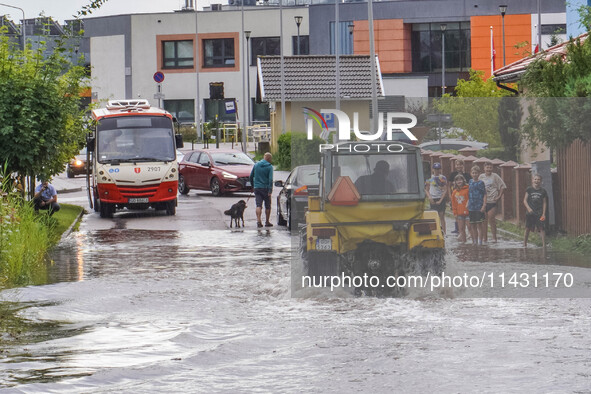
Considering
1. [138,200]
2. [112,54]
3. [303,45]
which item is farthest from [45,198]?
[112,54]

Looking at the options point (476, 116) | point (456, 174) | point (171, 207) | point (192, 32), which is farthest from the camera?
point (192, 32)

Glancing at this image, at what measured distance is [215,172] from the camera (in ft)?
121

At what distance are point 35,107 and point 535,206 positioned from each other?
11.7 m

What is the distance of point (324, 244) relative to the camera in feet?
44.7

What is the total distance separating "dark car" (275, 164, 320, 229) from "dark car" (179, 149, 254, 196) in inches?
389

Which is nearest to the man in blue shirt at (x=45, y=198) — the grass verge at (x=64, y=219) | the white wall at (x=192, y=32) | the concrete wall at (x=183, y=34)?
the grass verge at (x=64, y=219)

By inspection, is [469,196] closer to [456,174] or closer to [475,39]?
[456,174]

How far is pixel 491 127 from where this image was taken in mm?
15625

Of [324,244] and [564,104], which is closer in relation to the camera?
[324,244]

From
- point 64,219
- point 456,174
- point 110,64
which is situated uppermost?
point 110,64

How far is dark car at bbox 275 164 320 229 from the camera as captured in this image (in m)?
22.4

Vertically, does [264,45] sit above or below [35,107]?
above

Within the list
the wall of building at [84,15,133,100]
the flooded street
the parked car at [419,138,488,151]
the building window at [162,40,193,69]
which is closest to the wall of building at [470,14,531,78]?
the building window at [162,40,193,69]

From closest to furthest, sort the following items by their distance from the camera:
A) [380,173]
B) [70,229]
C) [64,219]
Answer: [380,173] → [70,229] → [64,219]
